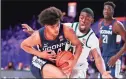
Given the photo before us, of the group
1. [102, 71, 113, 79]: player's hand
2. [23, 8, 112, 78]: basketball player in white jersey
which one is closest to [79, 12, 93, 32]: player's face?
[23, 8, 112, 78]: basketball player in white jersey

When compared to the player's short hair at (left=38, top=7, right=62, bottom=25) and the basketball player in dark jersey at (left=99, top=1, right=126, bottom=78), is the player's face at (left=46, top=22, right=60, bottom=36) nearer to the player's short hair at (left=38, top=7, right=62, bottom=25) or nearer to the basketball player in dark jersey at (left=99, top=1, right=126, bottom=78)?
the player's short hair at (left=38, top=7, right=62, bottom=25)

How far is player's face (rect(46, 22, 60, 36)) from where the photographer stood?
298 cm

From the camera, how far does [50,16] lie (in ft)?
9.63

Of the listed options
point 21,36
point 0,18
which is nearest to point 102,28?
point 21,36

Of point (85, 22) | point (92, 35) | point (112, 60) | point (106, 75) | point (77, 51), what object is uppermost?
point (85, 22)

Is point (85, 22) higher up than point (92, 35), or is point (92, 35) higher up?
point (85, 22)

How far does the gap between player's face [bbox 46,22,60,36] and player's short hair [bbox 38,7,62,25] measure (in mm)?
31

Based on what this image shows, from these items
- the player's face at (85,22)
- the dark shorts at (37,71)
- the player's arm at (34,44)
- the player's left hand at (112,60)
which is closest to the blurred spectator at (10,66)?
→ the dark shorts at (37,71)

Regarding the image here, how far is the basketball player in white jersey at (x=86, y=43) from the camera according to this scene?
10.1ft

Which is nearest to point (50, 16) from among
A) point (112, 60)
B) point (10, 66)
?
point (112, 60)

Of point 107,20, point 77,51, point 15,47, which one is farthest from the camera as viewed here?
point 15,47

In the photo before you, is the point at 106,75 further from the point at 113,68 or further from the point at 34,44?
the point at 34,44

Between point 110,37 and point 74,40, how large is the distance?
1.14ft

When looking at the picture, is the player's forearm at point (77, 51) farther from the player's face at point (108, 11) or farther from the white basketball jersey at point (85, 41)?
the player's face at point (108, 11)
